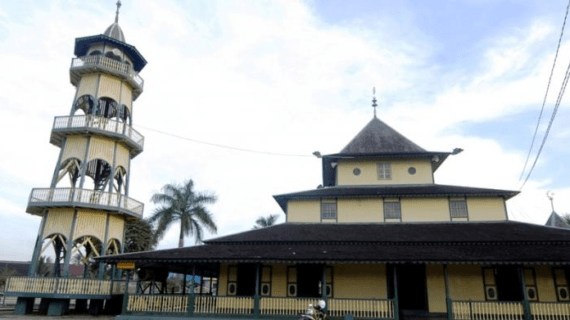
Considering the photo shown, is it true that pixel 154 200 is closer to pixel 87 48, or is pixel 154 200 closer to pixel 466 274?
pixel 87 48

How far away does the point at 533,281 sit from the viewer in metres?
18.1

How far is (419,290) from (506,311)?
400 cm

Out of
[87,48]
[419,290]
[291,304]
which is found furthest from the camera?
[87,48]

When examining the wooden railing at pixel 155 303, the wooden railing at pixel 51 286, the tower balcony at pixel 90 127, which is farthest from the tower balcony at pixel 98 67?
the wooden railing at pixel 155 303

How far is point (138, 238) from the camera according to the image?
119 ft

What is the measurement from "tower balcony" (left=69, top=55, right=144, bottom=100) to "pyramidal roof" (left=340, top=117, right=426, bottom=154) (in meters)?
16.7

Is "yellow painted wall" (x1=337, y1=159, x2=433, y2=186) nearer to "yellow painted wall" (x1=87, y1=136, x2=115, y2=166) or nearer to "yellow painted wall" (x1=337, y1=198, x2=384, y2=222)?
"yellow painted wall" (x1=337, y1=198, x2=384, y2=222)

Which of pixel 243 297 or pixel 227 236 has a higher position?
pixel 227 236

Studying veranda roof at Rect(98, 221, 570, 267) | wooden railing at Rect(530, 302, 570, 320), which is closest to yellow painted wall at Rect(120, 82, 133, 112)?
veranda roof at Rect(98, 221, 570, 267)

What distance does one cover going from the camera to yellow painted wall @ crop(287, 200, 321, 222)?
23.4m

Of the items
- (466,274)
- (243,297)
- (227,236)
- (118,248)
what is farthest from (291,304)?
(118,248)

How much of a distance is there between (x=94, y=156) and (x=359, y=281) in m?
18.7

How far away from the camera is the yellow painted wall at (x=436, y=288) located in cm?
1880

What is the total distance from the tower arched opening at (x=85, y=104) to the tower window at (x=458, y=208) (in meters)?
24.6
